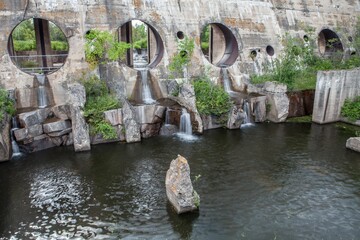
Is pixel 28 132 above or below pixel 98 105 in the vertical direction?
below

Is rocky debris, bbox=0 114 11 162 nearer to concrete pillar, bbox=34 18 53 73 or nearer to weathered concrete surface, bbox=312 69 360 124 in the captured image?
concrete pillar, bbox=34 18 53 73

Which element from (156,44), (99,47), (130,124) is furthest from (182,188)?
(156,44)

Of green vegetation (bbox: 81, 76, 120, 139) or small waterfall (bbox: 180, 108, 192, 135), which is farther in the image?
small waterfall (bbox: 180, 108, 192, 135)

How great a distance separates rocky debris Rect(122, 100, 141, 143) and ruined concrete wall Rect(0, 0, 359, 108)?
13.3 ft

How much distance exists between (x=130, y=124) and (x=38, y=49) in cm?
A: 1492

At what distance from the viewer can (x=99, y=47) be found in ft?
64.0

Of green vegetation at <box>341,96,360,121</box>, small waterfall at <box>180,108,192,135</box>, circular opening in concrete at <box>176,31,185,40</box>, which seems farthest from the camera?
circular opening in concrete at <box>176,31,185,40</box>

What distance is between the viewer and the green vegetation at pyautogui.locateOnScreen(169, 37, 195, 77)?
21688 mm

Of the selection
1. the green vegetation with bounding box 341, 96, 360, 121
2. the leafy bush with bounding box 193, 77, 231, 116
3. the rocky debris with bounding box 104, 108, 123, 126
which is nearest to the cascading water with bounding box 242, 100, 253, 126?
the leafy bush with bounding box 193, 77, 231, 116

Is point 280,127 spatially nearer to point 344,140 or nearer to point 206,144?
point 344,140

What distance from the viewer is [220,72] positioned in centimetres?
2398

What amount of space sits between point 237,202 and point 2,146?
10.5 meters

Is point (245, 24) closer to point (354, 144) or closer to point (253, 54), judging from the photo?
point (253, 54)

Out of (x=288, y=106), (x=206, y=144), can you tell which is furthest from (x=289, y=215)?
(x=288, y=106)
